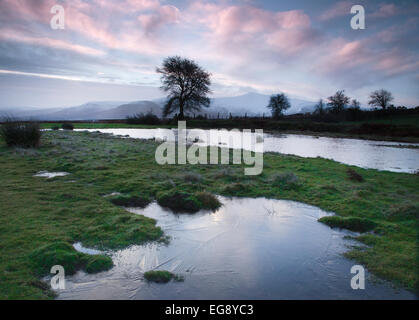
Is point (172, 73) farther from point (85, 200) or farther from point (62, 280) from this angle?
point (62, 280)

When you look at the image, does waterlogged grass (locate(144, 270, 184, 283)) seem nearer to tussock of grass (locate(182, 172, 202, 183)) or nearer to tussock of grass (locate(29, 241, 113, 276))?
tussock of grass (locate(29, 241, 113, 276))

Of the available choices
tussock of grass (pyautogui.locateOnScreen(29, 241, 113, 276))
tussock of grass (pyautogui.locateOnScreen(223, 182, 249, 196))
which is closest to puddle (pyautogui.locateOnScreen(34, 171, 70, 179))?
tussock of grass (pyautogui.locateOnScreen(29, 241, 113, 276))

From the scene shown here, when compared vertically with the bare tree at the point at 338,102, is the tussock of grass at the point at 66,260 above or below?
below

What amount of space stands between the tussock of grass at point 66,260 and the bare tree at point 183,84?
1756 inches

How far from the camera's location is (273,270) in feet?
16.0

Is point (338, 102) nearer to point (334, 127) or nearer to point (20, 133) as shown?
point (334, 127)

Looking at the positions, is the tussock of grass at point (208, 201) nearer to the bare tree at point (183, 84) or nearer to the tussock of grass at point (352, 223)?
the tussock of grass at point (352, 223)

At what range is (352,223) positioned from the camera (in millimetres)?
7062

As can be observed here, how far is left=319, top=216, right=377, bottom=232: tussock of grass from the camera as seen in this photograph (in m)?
6.91

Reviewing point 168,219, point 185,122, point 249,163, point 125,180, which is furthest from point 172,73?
point 168,219

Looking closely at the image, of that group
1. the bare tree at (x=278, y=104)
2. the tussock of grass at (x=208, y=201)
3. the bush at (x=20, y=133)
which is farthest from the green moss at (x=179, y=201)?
the bare tree at (x=278, y=104)

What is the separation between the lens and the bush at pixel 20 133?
18422 millimetres

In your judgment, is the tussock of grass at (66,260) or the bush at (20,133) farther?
the bush at (20,133)
